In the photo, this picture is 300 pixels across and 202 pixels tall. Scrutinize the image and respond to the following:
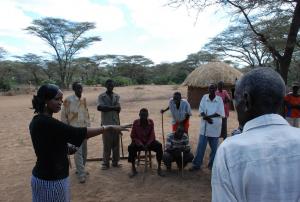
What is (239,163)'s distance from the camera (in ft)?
4.17

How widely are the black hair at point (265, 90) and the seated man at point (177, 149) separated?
5430mm

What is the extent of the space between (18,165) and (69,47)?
31394 millimetres

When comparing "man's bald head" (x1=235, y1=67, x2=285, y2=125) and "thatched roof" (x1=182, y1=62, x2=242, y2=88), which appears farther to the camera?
"thatched roof" (x1=182, y1=62, x2=242, y2=88)

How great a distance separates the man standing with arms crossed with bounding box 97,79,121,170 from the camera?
277 inches

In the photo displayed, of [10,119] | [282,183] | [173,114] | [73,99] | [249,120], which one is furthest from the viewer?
[10,119]

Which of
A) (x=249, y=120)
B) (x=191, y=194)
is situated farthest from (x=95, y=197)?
(x=249, y=120)

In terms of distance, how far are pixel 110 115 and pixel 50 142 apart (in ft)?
13.7

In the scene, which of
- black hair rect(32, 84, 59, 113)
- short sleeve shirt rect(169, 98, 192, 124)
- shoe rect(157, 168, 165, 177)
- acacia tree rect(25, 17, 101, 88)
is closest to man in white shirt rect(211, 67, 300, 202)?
black hair rect(32, 84, 59, 113)

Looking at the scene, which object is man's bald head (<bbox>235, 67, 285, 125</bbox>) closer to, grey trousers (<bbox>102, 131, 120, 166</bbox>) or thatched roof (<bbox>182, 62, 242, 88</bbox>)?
grey trousers (<bbox>102, 131, 120, 166</bbox>)

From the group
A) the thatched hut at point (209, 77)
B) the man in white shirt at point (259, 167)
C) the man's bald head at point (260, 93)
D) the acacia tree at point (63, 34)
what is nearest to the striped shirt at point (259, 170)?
the man in white shirt at point (259, 167)

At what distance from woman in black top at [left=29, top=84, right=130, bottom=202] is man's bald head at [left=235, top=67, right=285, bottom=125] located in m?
1.77

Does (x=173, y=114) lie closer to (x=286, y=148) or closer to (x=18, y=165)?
(x=18, y=165)

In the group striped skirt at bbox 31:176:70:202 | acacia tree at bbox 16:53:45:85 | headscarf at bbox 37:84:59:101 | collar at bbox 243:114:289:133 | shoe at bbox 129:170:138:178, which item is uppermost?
acacia tree at bbox 16:53:45:85

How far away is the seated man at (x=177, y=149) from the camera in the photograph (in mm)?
6812
